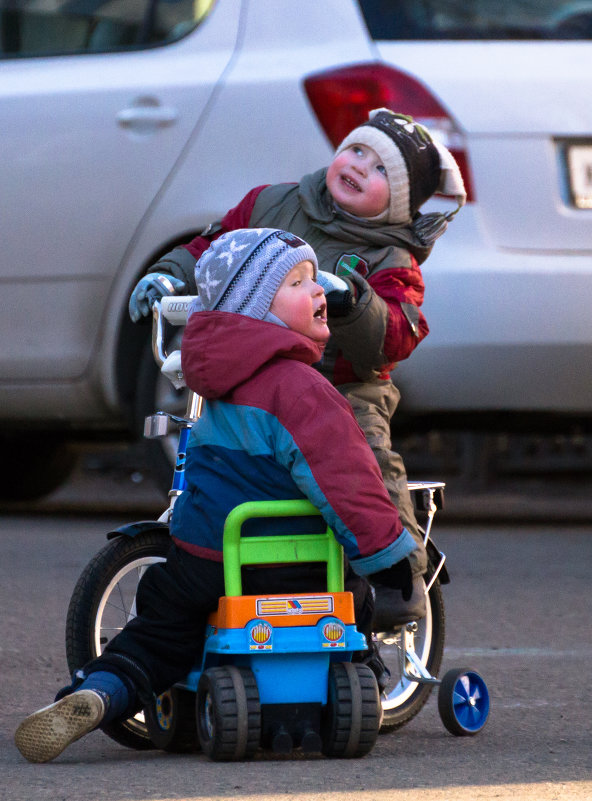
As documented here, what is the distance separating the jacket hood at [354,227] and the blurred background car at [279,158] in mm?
2047

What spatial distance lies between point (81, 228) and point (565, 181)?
1765 millimetres

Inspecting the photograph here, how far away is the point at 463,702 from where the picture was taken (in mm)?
3533

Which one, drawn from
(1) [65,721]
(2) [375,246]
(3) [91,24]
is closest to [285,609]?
(1) [65,721]

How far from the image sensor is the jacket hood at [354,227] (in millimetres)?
3742

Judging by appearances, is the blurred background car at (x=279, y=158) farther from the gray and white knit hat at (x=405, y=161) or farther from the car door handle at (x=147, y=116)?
the gray and white knit hat at (x=405, y=161)

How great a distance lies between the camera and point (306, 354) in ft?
10.8

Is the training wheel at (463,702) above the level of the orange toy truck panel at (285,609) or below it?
below

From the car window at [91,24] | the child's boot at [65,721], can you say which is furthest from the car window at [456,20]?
the child's boot at [65,721]

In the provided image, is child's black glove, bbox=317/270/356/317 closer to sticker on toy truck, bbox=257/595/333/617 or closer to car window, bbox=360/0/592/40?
sticker on toy truck, bbox=257/595/333/617

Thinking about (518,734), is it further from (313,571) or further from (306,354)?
(306,354)

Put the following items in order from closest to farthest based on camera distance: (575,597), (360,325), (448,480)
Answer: (360,325) < (575,597) < (448,480)

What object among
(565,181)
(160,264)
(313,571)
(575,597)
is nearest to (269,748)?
(313,571)

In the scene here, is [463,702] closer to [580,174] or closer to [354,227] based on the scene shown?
[354,227]

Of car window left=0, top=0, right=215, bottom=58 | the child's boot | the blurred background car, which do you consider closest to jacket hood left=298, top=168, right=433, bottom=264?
the child's boot
